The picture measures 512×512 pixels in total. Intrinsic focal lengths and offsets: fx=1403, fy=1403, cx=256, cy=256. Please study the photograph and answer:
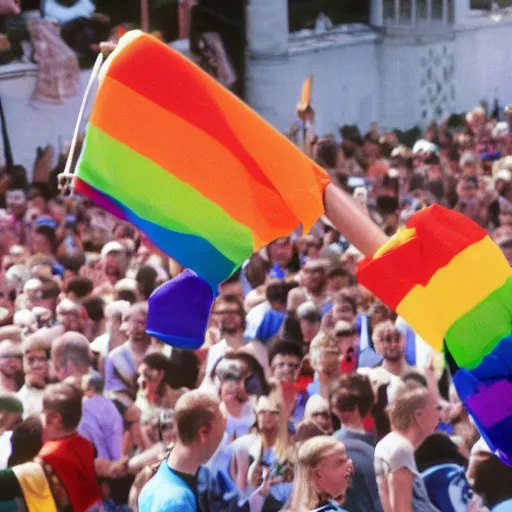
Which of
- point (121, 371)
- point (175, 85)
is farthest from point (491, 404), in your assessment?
point (121, 371)

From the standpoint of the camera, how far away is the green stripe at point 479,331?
10.2 ft

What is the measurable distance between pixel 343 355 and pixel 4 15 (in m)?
10.9

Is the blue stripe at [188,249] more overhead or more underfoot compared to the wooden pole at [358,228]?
more underfoot

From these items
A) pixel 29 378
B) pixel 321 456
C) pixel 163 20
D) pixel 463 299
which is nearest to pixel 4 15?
pixel 163 20

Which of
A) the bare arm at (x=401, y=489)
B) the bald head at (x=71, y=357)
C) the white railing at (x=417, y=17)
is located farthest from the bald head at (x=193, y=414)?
the white railing at (x=417, y=17)

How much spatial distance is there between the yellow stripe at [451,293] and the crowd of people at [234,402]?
45 cm

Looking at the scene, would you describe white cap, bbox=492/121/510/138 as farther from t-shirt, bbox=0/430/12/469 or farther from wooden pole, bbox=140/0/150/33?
t-shirt, bbox=0/430/12/469

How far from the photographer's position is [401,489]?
200 inches

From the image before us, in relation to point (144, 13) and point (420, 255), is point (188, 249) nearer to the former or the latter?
point (420, 255)

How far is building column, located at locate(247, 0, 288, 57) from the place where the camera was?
18.7 meters

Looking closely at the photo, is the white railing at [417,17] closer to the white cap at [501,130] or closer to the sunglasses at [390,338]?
the white cap at [501,130]

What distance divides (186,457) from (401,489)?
84 cm

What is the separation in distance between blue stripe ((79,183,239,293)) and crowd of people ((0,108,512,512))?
1.02 feet

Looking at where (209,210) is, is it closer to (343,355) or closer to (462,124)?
(343,355)
